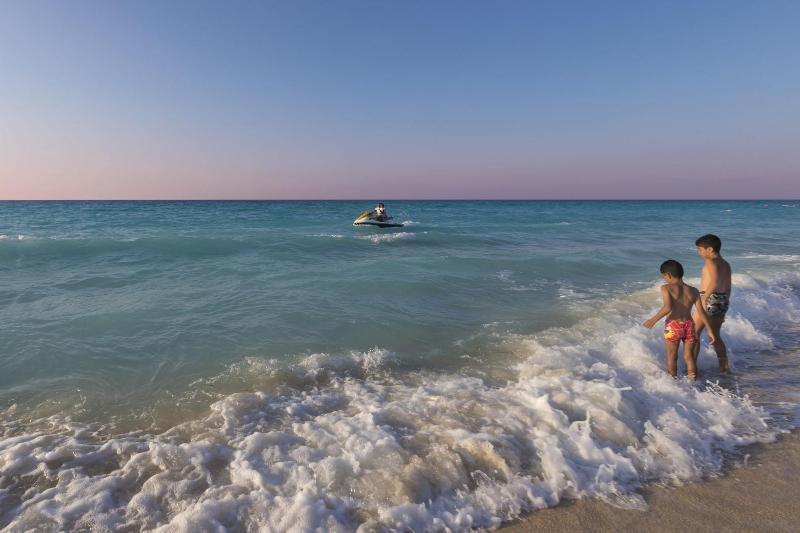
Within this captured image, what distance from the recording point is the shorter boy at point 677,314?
4.93 m

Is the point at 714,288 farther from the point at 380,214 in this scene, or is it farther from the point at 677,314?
the point at 380,214

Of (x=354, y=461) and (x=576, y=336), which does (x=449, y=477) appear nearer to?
(x=354, y=461)

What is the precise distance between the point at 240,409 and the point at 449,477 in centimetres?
257

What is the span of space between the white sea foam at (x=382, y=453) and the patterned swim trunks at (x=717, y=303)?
3.67 feet

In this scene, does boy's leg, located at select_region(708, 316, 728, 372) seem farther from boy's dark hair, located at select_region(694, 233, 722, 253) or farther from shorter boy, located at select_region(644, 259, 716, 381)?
boy's dark hair, located at select_region(694, 233, 722, 253)

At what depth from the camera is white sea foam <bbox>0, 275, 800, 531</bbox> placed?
9.98 ft

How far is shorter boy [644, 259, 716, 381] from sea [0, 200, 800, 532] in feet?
0.94

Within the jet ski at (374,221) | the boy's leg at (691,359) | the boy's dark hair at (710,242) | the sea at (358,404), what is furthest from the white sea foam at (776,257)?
the jet ski at (374,221)

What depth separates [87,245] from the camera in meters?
19.0

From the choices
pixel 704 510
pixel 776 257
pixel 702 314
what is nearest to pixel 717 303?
pixel 702 314

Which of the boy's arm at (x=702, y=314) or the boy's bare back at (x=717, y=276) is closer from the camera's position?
the boy's arm at (x=702, y=314)

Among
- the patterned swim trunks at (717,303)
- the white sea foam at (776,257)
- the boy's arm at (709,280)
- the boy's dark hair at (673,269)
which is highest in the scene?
the boy's dark hair at (673,269)

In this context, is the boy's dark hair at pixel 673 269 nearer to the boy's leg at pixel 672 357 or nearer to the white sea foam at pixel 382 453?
the boy's leg at pixel 672 357

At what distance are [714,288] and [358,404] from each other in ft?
16.5
